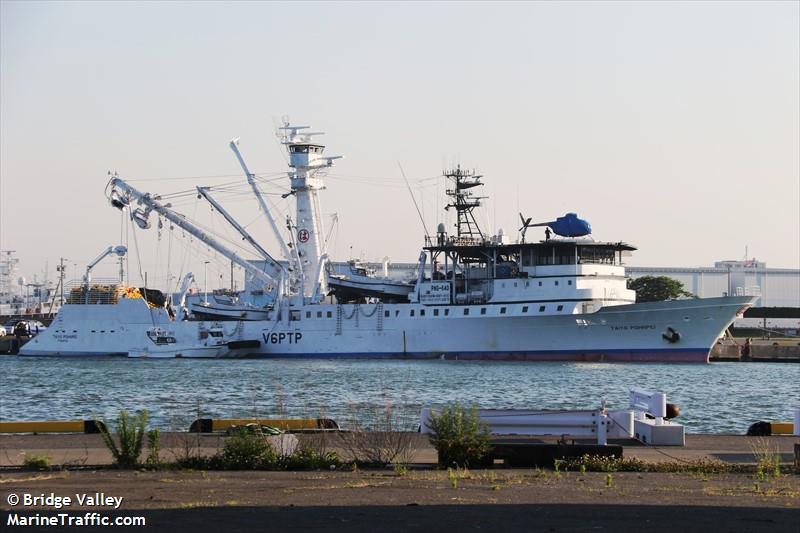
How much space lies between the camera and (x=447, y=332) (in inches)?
2552

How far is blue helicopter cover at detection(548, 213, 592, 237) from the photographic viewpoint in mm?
62156

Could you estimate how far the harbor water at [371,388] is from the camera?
2864 centimetres

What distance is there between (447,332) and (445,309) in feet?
4.33

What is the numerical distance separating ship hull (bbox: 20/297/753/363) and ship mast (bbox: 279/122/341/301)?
12.0 feet

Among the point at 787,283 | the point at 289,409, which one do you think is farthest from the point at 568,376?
the point at 787,283

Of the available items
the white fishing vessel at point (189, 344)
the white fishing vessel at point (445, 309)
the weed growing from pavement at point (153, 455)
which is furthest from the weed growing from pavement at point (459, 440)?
the white fishing vessel at point (189, 344)

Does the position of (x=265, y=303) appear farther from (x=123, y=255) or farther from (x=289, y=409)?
(x=289, y=409)

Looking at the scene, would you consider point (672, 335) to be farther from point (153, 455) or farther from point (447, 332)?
point (153, 455)

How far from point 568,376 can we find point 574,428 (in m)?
30.8

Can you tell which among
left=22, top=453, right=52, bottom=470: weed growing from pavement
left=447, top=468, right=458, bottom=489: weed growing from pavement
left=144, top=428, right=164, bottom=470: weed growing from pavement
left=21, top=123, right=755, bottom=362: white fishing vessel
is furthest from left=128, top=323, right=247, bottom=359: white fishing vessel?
left=447, top=468, right=458, bottom=489: weed growing from pavement

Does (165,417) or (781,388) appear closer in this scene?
(165,417)

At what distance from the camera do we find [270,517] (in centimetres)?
1134

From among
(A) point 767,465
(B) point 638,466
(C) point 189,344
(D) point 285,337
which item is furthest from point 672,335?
(A) point 767,465

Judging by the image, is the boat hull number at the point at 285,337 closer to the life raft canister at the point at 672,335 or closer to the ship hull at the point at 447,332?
the ship hull at the point at 447,332
